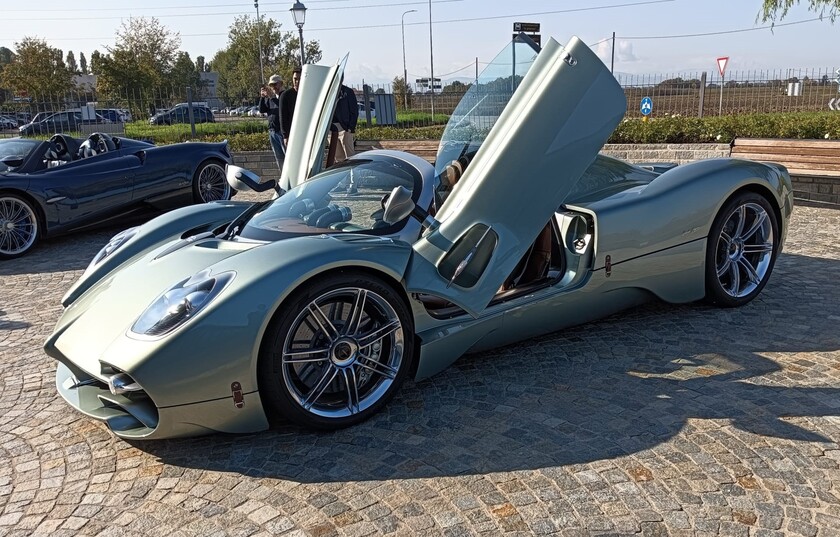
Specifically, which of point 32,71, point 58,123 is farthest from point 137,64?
point 58,123

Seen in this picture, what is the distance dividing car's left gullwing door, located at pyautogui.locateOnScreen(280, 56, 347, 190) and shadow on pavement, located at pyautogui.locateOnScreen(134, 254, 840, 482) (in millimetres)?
1921

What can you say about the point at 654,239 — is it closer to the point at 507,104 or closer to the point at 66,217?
the point at 507,104

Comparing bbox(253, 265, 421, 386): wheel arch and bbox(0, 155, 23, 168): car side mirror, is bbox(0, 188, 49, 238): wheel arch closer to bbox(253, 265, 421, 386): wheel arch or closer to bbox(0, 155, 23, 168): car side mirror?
bbox(0, 155, 23, 168): car side mirror

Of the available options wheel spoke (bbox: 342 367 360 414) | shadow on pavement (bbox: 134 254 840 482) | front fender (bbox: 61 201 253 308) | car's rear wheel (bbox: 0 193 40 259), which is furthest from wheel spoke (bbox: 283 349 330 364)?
car's rear wheel (bbox: 0 193 40 259)

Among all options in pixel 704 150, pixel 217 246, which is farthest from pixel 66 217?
pixel 704 150

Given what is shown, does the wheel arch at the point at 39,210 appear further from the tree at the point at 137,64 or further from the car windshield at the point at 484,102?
the tree at the point at 137,64

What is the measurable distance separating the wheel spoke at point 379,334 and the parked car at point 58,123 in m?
14.1

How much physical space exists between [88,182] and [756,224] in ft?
23.9

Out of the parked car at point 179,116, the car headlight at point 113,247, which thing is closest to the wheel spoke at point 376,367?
the car headlight at point 113,247

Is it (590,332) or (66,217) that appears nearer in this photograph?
(590,332)

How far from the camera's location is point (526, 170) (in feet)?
12.0

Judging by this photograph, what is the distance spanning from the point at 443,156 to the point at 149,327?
2.11 metres

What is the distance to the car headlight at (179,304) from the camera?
3043 mm

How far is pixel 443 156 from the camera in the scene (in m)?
4.35
